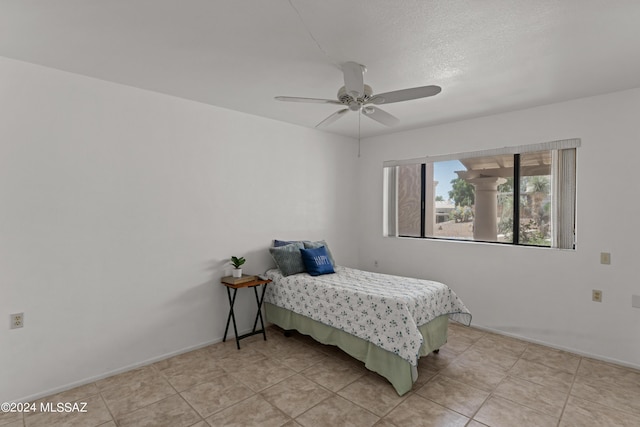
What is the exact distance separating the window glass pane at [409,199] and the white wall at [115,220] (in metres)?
1.93

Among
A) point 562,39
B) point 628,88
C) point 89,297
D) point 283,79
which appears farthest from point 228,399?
point 628,88

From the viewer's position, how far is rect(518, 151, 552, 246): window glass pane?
3.50 meters

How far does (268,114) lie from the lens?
3.70 meters

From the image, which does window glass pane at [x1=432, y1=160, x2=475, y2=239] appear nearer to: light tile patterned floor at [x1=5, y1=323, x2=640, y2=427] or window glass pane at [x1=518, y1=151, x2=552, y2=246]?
window glass pane at [x1=518, y1=151, x2=552, y2=246]

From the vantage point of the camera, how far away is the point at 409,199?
15.4ft

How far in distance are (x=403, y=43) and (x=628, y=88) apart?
7.69ft

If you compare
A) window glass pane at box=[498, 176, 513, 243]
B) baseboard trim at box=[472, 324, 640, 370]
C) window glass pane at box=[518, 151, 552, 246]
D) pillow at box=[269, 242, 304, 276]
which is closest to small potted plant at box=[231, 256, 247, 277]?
pillow at box=[269, 242, 304, 276]

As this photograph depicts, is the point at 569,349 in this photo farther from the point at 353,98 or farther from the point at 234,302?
the point at 234,302

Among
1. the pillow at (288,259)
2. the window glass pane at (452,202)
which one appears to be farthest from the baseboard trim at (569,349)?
the pillow at (288,259)

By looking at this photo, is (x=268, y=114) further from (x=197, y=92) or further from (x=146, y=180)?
(x=146, y=180)

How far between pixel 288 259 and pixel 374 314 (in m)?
1.30

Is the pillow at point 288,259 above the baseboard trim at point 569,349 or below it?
above

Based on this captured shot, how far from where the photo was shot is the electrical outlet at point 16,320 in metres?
2.34

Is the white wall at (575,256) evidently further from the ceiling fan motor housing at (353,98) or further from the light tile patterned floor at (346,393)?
the ceiling fan motor housing at (353,98)
